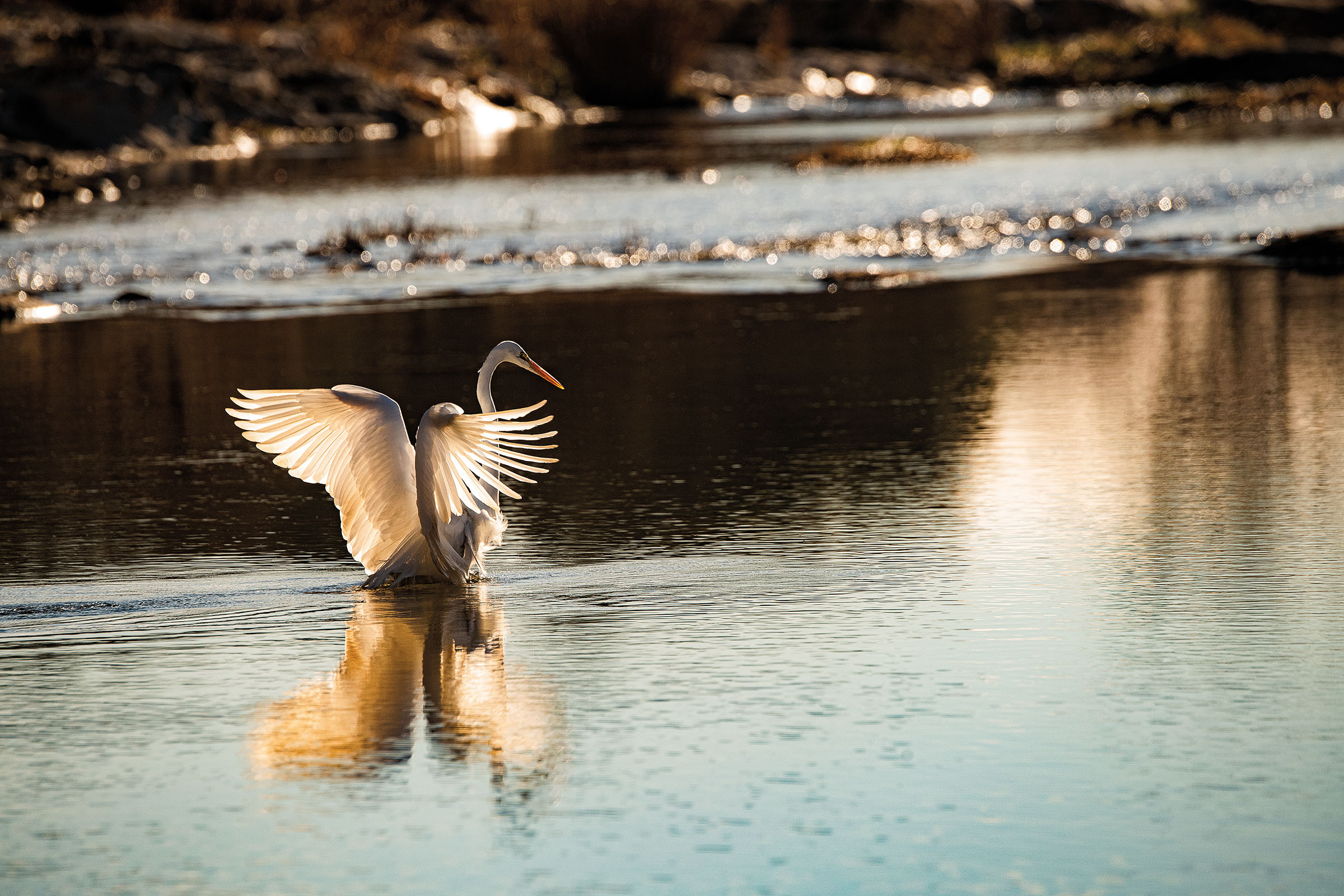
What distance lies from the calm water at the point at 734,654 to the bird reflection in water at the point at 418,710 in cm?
2

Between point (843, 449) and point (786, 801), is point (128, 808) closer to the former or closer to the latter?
point (786, 801)

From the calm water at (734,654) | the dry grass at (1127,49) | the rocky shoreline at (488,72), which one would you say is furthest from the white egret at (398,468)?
the dry grass at (1127,49)

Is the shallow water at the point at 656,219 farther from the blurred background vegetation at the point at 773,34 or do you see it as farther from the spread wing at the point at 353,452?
the blurred background vegetation at the point at 773,34

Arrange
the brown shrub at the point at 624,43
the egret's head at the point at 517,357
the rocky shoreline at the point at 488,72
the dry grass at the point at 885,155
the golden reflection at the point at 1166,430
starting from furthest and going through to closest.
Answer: the brown shrub at the point at 624,43 < the rocky shoreline at the point at 488,72 < the dry grass at the point at 885,155 < the golden reflection at the point at 1166,430 < the egret's head at the point at 517,357

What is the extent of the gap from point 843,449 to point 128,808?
5.50m

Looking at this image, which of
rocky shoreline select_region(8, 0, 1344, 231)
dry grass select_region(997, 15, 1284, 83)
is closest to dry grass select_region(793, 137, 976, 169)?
rocky shoreline select_region(8, 0, 1344, 231)

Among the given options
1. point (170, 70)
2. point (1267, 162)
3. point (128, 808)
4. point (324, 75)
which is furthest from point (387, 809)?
point (324, 75)

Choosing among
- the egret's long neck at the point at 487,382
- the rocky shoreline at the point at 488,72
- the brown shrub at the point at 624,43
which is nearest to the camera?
the egret's long neck at the point at 487,382

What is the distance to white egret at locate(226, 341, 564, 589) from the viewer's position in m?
7.15

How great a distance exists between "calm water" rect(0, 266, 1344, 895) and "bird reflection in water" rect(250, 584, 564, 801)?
0.07ft

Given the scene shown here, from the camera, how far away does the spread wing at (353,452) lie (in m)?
7.45

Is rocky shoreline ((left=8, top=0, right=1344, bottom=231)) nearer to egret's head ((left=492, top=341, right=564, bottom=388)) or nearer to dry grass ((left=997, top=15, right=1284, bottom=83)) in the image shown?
dry grass ((left=997, top=15, right=1284, bottom=83))

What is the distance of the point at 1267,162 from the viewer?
2908cm

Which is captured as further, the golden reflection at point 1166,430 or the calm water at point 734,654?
the golden reflection at point 1166,430
